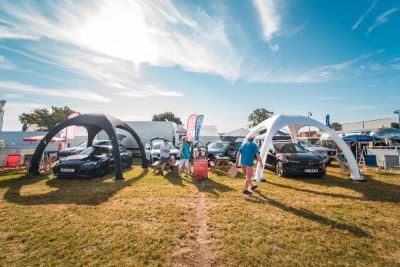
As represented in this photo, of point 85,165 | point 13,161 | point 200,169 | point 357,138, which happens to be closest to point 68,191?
point 85,165

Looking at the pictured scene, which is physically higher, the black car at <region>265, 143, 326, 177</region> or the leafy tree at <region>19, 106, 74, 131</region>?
the leafy tree at <region>19, 106, 74, 131</region>

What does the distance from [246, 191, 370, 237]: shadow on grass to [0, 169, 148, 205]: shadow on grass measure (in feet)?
15.2

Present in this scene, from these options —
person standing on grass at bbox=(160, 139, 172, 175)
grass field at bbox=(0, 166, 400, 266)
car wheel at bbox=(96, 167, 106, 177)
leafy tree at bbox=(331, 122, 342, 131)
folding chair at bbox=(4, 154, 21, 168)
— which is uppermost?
leafy tree at bbox=(331, 122, 342, 131)

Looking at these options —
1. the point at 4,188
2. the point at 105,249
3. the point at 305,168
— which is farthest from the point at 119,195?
the point at 305,168

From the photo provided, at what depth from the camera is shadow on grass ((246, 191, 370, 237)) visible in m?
4.80

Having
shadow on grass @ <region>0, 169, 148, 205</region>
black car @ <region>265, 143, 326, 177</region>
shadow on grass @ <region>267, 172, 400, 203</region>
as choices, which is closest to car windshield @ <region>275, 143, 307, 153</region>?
black car @ <region>265, 143, 326, 177</region>

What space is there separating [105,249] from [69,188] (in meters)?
5.78

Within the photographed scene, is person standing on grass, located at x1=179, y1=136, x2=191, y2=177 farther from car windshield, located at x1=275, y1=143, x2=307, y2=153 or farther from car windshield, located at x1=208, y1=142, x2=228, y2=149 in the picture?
car windshield, located at x1=208, y1=142, x2=228, y2=149

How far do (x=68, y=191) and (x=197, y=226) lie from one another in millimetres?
5509

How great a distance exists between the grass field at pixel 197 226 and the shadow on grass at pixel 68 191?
1.8 inches

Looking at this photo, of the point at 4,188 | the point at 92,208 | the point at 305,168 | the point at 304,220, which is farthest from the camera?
the point at 305,168

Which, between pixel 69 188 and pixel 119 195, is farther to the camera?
pixel 69 188

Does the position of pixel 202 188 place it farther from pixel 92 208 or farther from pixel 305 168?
pixel 305 168

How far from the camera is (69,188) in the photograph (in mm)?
8773
